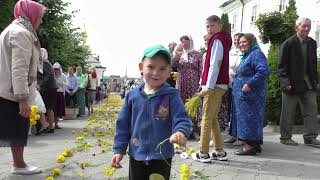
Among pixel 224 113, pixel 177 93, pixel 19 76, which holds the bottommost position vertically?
pixel 224 113

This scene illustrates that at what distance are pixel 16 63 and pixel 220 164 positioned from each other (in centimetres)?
303

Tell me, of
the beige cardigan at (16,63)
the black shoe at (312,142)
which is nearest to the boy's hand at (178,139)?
the beige cardigan at (16,63)

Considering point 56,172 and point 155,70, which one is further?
point 56,172

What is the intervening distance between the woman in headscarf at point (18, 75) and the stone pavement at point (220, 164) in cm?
49

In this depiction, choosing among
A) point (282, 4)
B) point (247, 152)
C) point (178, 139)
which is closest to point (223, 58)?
point (247, 152)

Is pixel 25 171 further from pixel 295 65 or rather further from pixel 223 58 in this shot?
pixel 295 65

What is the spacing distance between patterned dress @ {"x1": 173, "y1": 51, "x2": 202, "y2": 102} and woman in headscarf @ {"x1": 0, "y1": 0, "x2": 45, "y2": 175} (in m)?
3.75

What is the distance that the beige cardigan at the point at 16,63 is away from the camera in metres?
4.86

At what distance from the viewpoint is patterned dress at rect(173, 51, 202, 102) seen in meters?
8.52

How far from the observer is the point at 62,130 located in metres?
10.9

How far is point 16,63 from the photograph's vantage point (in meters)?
4.86

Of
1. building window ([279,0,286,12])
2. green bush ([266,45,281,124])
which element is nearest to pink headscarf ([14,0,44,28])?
green bush ([266,45,281,124])

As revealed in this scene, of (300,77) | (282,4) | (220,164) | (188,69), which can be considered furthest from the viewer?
(282,4)

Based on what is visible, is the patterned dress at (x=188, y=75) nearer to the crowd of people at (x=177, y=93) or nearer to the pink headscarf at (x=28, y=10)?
the crowd of people at (x=177, y=93)
